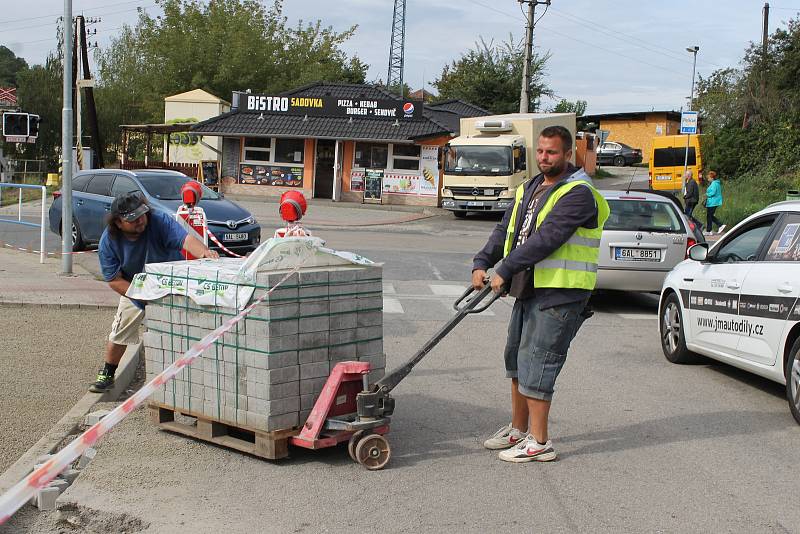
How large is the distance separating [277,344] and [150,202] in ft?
40.0

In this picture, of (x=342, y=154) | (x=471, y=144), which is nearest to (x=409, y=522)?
(x=471, y=144)

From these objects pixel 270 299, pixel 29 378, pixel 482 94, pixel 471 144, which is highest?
pixel 482 94

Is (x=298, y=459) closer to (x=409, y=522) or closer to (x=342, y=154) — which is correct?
(x=409, y=522)

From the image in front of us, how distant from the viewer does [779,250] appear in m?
7.36

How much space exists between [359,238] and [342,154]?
15.0 m

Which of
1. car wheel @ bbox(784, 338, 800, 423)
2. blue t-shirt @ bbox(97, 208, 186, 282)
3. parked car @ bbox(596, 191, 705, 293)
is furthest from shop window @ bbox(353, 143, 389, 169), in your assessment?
car wheel @ bbox(784, 338, 800, 423)

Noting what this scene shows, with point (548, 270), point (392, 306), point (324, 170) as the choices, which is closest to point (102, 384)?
point (548, 270)

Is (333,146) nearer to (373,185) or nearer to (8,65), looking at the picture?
(373,185)

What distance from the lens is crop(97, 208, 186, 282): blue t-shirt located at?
686 cm

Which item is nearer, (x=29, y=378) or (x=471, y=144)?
(x=29, y=378)

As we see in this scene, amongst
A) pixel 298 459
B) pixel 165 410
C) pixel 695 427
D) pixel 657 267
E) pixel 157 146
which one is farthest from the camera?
pixel 157 146

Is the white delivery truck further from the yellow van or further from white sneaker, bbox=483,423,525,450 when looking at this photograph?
white sneaker, bbox=483,423,525,450

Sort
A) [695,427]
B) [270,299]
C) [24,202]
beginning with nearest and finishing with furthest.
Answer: [270,299]
[695,427]
[24,202]

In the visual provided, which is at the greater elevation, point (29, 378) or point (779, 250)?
point (779, 250)
